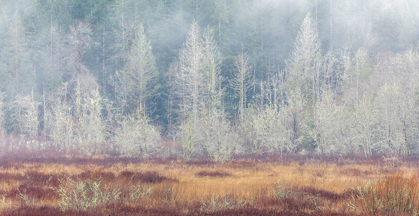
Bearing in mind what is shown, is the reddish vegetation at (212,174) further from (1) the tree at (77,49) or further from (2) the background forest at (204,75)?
(1) the tree at (77,49)

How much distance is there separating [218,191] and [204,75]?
27532 millimetres

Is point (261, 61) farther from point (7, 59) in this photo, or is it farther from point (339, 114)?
point (7, 59)

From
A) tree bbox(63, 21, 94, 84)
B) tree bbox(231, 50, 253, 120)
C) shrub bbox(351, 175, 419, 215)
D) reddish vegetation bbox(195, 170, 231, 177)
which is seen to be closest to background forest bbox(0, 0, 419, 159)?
tree bbox(63, 21, 94, 84)

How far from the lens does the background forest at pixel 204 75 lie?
1026 inches

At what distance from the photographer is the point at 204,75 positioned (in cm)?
3988

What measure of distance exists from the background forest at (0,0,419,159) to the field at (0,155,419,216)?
4.98 metres

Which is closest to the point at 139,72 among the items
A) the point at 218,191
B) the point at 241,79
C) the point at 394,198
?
the point at 241,79

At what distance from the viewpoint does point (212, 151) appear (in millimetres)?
24922

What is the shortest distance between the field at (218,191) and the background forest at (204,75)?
498 centimetres

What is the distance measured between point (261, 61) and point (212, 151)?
26908mm

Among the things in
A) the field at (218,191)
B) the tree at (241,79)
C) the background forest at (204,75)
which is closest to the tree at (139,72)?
the background forest at (204,75)

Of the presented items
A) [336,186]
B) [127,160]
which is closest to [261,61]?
[127,160]

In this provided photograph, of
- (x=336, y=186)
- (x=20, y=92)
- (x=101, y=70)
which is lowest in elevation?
(x=336, y=186)

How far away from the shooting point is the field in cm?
918
